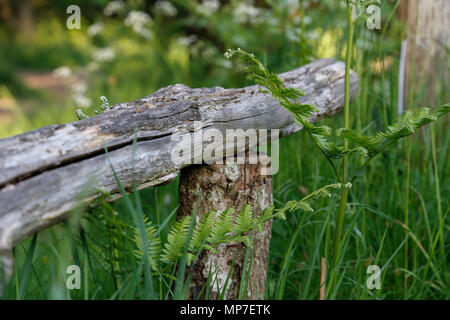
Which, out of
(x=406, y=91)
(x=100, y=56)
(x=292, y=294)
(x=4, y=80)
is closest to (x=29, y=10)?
(x=4, y=80)

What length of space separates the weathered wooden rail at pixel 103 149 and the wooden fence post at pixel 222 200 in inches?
5.8

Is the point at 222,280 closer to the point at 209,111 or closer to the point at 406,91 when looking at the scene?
the point at 209,111

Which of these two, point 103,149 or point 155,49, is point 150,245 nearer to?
point 103,149

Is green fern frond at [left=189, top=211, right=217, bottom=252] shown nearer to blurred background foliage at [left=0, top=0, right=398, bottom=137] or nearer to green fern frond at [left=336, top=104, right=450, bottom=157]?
green fern frond at [left=336, top=104, right=450, bottom=157]

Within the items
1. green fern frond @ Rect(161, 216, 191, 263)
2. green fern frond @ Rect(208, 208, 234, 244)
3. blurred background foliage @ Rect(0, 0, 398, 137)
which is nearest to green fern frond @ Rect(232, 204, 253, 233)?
green fern frond @ Rect(208, 208, 234, 244)

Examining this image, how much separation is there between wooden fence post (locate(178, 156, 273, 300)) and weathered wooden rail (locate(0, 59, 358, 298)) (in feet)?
0.49

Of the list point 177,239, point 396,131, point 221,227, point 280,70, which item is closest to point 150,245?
point 177,239

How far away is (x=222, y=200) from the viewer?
4.87ft

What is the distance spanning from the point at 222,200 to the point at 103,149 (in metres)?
0.47

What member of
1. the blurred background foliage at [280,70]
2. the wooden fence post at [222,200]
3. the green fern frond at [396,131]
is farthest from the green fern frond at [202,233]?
the green fern frond at [396,131]

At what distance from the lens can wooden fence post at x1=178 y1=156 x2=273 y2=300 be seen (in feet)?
4.81

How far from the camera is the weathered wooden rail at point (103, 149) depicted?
3.34ft

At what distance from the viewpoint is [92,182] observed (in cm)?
110

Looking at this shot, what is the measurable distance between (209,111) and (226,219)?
13.7 inches
